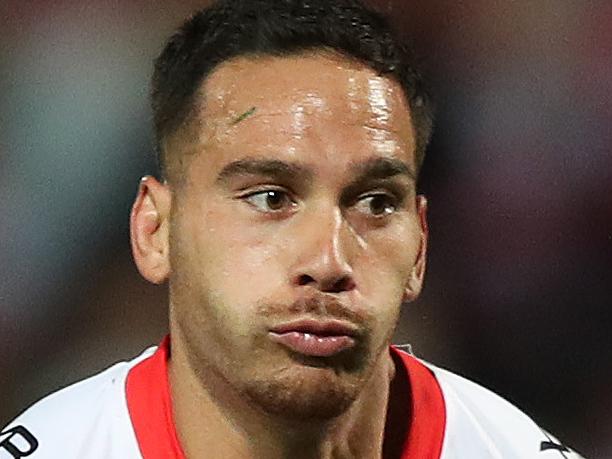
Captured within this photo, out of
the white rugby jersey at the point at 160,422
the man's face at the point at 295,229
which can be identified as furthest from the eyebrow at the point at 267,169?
the white rugby jersey at the point at 160,422

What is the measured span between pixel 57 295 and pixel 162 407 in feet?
0.56

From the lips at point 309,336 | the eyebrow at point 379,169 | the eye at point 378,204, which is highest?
the eyebrow at point 379,169

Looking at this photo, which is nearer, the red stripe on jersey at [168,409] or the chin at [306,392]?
the chin at [306,392]

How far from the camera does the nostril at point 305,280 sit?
2.44 ft

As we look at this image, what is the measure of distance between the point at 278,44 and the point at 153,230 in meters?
0.19

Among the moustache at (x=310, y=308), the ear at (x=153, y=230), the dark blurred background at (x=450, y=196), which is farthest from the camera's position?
the dark blurred background at (x=450, y=196)

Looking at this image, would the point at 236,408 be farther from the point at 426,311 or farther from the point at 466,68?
the point at 466,68

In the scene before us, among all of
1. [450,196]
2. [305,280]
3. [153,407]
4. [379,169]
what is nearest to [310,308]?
[305,280]

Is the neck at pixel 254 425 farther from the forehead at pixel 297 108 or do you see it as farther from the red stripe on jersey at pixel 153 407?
the forehead at pixel 297 108

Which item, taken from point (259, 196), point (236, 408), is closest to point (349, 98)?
point (259, 196)

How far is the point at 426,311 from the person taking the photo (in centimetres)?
105

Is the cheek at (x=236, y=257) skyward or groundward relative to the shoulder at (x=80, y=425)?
skyward

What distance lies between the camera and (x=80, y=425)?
902mm

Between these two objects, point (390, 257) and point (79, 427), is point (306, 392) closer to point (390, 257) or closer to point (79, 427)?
point (390, 257)
